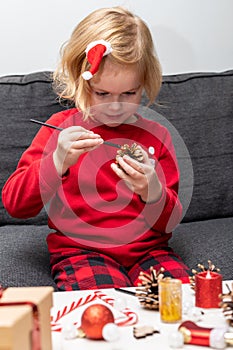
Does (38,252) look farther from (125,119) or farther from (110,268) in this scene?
(125,119)

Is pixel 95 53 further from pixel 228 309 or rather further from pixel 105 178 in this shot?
pixel 228 309

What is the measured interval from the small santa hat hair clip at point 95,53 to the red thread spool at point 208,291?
1.83 feet

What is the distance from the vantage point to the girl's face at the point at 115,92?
1386mm

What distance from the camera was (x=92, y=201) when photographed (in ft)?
4.73

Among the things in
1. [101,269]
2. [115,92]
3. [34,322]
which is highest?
[115,92]

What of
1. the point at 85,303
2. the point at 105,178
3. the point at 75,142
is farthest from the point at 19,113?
the point at 85,303

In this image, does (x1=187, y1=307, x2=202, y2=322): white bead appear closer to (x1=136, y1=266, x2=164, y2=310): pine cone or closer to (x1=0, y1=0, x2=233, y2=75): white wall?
(x1=136, y1=266, x2=164, y2=310): pine cone

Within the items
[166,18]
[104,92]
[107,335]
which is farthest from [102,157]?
[166,18]

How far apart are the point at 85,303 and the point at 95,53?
23.4 inches

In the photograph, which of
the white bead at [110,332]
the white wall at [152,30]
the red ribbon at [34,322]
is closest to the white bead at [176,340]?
the white bead at [110,332]

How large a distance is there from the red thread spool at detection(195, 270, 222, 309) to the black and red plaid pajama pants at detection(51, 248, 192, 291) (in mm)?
310

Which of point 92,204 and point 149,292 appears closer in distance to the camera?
point 149,292

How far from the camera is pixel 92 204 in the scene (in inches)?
56.6

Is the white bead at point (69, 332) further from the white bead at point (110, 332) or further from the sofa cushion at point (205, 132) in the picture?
the sofa cushion at point (205, 132)
